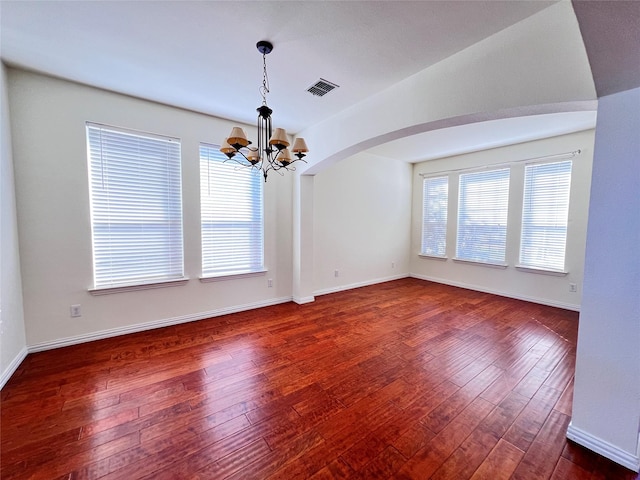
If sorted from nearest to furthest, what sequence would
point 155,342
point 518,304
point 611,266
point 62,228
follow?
point 611,266, point 62,228, point 155,342, point 518,304

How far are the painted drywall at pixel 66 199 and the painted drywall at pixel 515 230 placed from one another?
4.79m

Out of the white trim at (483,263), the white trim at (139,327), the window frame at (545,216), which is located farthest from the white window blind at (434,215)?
the white trim at (139,327)

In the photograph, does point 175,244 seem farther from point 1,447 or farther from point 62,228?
point 1,447

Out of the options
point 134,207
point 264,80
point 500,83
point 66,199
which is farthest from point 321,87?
point 66,199

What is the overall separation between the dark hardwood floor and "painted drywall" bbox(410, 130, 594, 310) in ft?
3.74

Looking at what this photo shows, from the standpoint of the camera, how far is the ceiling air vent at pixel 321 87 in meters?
2.54

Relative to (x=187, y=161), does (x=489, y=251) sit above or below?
below

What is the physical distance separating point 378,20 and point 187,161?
2.62 m

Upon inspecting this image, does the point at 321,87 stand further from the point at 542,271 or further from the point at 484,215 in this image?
the point at 542,271

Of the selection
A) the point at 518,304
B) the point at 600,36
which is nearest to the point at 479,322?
the point at 518,304

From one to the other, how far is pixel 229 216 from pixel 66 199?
5.44 ft

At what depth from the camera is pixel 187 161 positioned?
327 centimetres

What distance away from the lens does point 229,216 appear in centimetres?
Result: 365

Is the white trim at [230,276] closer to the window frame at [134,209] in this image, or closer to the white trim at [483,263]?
the window frame at [134,209]
